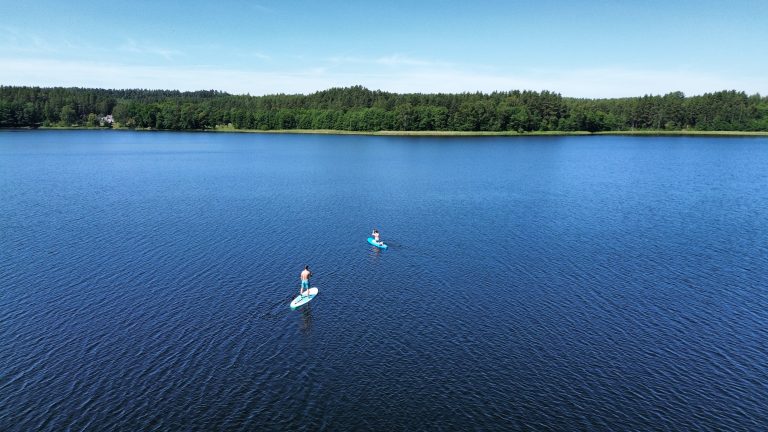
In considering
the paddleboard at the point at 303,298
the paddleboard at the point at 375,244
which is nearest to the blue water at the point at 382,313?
the paddleboard at the point at 375,244

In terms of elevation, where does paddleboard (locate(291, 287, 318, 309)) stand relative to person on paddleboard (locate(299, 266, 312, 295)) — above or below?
below

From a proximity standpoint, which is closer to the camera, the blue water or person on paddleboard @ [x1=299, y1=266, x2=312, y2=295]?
the blue water

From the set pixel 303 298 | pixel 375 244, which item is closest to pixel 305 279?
pixel 303 298

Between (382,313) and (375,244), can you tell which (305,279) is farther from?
(375,244)

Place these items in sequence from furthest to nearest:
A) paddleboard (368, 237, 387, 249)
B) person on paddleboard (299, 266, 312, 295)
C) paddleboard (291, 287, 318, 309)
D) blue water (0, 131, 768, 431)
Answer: paddleboard (368, 237, 387, 249), person on paddleboard (299, 266, 312, 295), paddleboard (291, 287, 318, 309), blue water (0, 131, 768, 431)

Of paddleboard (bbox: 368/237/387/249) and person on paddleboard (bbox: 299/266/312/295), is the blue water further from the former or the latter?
person on paddleboard (bbox: 299/266/312/295)

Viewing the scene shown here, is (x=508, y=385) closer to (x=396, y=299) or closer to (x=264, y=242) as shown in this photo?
(x=396, y=299)

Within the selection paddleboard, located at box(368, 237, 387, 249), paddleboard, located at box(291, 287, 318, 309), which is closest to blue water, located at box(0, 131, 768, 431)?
paddleboard, located at box(368, 237, 387, 249)
